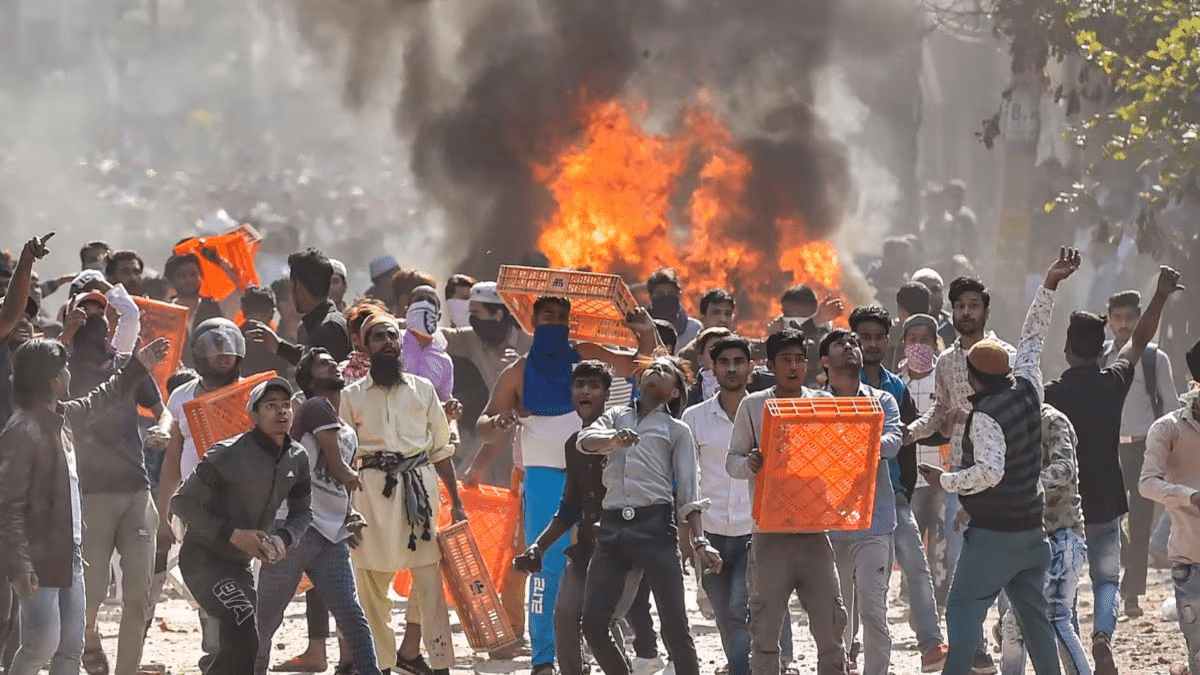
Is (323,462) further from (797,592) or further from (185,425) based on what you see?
(797,592)

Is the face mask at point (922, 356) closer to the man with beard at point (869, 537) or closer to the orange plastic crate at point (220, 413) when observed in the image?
the man with beard at point (869, 537)

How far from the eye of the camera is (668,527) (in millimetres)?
8320

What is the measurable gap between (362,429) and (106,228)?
33.3 m

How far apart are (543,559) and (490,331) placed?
316 centimetres

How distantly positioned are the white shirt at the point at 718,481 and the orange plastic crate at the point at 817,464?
88 cm

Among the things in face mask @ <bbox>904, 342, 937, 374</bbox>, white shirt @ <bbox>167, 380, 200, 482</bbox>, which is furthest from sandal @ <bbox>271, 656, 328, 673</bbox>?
face mask @ <bbox>904, 342, 937, 374</bbox>

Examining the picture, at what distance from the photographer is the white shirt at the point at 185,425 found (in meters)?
9.36

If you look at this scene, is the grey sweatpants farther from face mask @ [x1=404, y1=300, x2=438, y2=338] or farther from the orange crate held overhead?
face mask @ [x1=404, y1=300, x2=438, y2=338]

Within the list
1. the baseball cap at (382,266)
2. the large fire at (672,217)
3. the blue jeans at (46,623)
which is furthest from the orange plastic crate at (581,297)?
the large fire at (672,217)

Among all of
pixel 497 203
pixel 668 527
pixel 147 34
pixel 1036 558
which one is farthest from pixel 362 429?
pixel 147 34

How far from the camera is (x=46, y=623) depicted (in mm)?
7875

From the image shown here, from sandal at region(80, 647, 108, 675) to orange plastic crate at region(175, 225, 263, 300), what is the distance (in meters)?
3.41

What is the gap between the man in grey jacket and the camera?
7.62m

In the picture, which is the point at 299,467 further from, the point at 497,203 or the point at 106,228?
the point at 106,228
